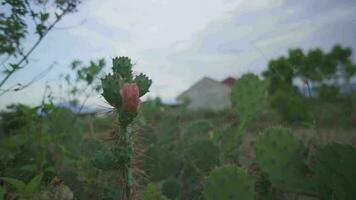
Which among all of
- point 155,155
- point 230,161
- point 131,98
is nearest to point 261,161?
point 230,161

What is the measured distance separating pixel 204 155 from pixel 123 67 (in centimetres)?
148

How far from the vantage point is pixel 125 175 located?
3.91 feet

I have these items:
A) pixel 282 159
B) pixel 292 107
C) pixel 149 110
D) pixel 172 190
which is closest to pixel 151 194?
pixel 172 190

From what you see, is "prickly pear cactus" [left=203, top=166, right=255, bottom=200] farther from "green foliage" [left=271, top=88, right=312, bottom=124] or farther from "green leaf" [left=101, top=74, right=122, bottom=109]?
"green foliage" [left=271, top=88, right=312, bottom=124]

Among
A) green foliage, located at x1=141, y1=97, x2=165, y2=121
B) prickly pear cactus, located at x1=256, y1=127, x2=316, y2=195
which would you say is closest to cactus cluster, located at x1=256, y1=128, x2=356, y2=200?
prickly pear cactus, located at x1=256, y1=127, x2=316, y2=195

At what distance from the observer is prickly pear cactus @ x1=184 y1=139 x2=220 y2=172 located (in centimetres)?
255

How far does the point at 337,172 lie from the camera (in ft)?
5.26

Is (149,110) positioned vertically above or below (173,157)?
above

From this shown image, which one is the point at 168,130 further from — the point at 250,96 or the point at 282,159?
the point at 282,159

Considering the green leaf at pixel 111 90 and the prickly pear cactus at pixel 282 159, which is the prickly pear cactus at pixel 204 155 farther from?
the green leaf at pixel 111 90

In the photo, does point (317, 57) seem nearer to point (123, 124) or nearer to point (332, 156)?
point (332, 156)

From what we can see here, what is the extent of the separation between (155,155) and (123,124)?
164 centimetres

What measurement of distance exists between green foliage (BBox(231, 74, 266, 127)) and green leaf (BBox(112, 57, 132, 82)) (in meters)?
1.93

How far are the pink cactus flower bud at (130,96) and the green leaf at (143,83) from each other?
0.15 meters
